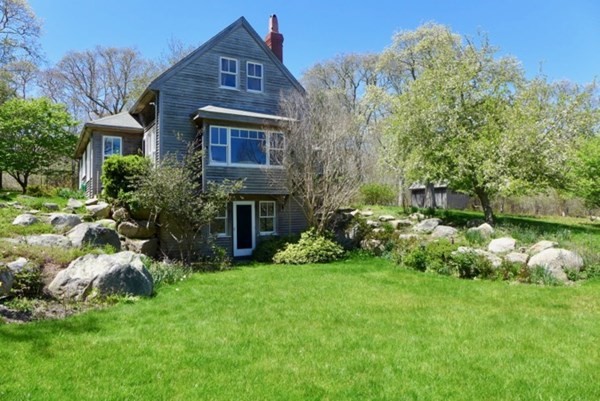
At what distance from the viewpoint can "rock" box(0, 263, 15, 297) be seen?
7.08m

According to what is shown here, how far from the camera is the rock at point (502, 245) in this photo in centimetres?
1178

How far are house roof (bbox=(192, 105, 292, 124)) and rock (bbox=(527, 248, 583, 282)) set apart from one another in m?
9.46

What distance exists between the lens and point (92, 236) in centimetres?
1085

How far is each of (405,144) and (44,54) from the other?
78.2 feet

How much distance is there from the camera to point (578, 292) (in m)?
8.76

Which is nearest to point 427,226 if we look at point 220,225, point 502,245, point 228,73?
point 502,245

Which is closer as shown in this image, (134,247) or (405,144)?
(134,247)

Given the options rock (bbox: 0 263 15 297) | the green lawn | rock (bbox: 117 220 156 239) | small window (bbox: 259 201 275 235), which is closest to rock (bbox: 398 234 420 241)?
the green lawn

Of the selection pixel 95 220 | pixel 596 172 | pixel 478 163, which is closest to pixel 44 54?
pixel 95 220

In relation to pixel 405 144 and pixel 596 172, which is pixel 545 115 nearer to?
pixel 405 144

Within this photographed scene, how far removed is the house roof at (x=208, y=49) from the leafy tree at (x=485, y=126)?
567 cm

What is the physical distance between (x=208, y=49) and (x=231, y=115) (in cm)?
340

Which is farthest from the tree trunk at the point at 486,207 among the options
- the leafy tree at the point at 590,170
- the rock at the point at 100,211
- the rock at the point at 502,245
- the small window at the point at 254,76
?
the rock at the point at 100,211

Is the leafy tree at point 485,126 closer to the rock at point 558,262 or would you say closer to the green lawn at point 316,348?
the rock at point 558,262
